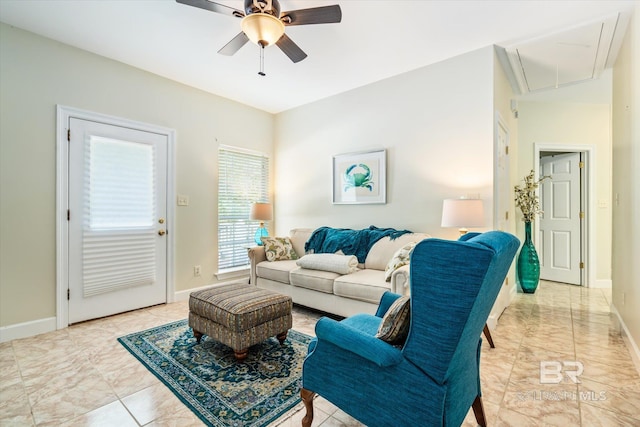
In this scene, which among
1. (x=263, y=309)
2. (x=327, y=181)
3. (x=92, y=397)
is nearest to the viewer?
(x=92, y=397)

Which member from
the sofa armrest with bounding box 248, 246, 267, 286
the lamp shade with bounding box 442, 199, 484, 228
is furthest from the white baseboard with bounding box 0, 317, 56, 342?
the lamp shade with bounding box 442, 199, 484, 228

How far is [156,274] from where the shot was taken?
3.50 metres

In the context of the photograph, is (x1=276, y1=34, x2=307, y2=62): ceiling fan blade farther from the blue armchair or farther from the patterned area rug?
the patterned area rug

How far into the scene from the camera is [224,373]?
6.66 feet

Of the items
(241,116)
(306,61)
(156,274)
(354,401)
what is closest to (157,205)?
(156,274)

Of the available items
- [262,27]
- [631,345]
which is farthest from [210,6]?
[631,345]

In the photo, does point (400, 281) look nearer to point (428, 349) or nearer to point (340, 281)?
point (340, 281)

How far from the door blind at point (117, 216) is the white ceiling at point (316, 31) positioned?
984 mm

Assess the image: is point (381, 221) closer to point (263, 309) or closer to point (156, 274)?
point (263, 309)

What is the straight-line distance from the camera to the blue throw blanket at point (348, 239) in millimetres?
3324

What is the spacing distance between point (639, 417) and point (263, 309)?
227cm

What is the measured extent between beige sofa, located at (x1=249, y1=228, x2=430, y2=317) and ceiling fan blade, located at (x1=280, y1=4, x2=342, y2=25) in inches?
75.0

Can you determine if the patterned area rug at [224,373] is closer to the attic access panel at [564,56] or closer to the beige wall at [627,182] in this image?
the beige wall at [627,182]

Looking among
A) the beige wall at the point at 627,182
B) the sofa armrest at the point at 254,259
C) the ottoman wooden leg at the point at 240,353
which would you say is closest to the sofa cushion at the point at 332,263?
the sofa armrest at the point at 254,259
